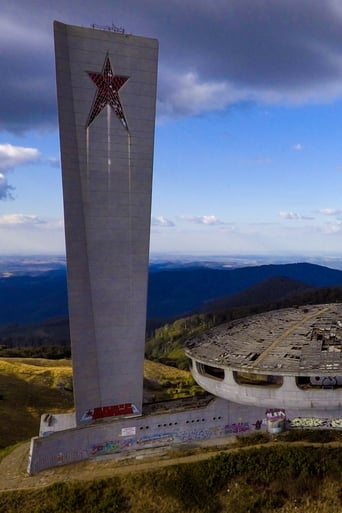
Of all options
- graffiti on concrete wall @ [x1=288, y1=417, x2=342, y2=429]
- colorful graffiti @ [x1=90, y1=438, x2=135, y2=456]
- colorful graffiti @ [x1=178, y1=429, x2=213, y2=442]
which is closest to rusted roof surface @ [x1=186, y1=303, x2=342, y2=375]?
graffiti on concrete wall @ [x1=288, y1=417, x2=342, y2=429]

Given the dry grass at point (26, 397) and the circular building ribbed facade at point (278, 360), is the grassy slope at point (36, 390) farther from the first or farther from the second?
the circular building ribbed facade at point (278, 360)

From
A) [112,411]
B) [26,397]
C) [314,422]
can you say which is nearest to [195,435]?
[112,411]

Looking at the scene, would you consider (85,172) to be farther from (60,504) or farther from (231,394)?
(60,504)

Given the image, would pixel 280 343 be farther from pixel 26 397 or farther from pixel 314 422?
pixel 26 397

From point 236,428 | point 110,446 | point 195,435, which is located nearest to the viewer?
point 110,446

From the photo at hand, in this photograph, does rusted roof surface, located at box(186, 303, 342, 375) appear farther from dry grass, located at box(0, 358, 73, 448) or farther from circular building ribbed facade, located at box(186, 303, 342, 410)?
dry grass, located at box(0, 358, 73, 448)

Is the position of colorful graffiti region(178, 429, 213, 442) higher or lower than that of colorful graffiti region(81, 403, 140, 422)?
lower
